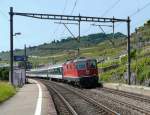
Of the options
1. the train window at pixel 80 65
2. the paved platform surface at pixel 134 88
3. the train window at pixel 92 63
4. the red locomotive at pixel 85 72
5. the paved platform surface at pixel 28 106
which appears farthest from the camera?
the train window at pixel 92 63

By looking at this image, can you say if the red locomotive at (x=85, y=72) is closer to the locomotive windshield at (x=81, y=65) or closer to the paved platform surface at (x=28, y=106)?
the locomotive windshield at (x=81, y=65)

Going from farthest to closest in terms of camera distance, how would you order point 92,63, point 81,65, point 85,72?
point 92,63, point 81,65, point 85,72

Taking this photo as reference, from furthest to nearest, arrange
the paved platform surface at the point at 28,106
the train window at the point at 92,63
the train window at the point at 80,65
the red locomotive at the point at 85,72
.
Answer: the train window at the point at 92,63, the train window at the point at 80,65, the red locomotive at the point at 85,72, the paved platform surface at the point at 28,106

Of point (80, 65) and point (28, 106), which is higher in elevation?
point (80, 65)

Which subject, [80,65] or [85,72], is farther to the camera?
[80,65]

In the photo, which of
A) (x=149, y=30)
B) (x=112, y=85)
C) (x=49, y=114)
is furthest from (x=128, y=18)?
(x=149, y=30)

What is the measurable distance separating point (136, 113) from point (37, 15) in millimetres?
25316

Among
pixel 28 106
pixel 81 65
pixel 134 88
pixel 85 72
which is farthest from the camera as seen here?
pixel 81 65

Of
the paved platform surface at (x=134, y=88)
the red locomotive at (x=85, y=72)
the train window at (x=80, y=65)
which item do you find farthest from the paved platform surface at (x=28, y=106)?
the train window at (x=80, y=65)

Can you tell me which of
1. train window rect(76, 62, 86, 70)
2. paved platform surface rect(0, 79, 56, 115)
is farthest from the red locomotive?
paved platform surface rect(0, 79, 56, 115)

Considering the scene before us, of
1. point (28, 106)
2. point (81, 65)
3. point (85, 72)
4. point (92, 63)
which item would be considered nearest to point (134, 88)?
point (85, 72)

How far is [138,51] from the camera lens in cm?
Result: 6819

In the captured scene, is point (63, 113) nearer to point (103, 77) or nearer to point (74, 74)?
point (74, 74)

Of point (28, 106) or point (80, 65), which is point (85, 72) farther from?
point (28, 106)
